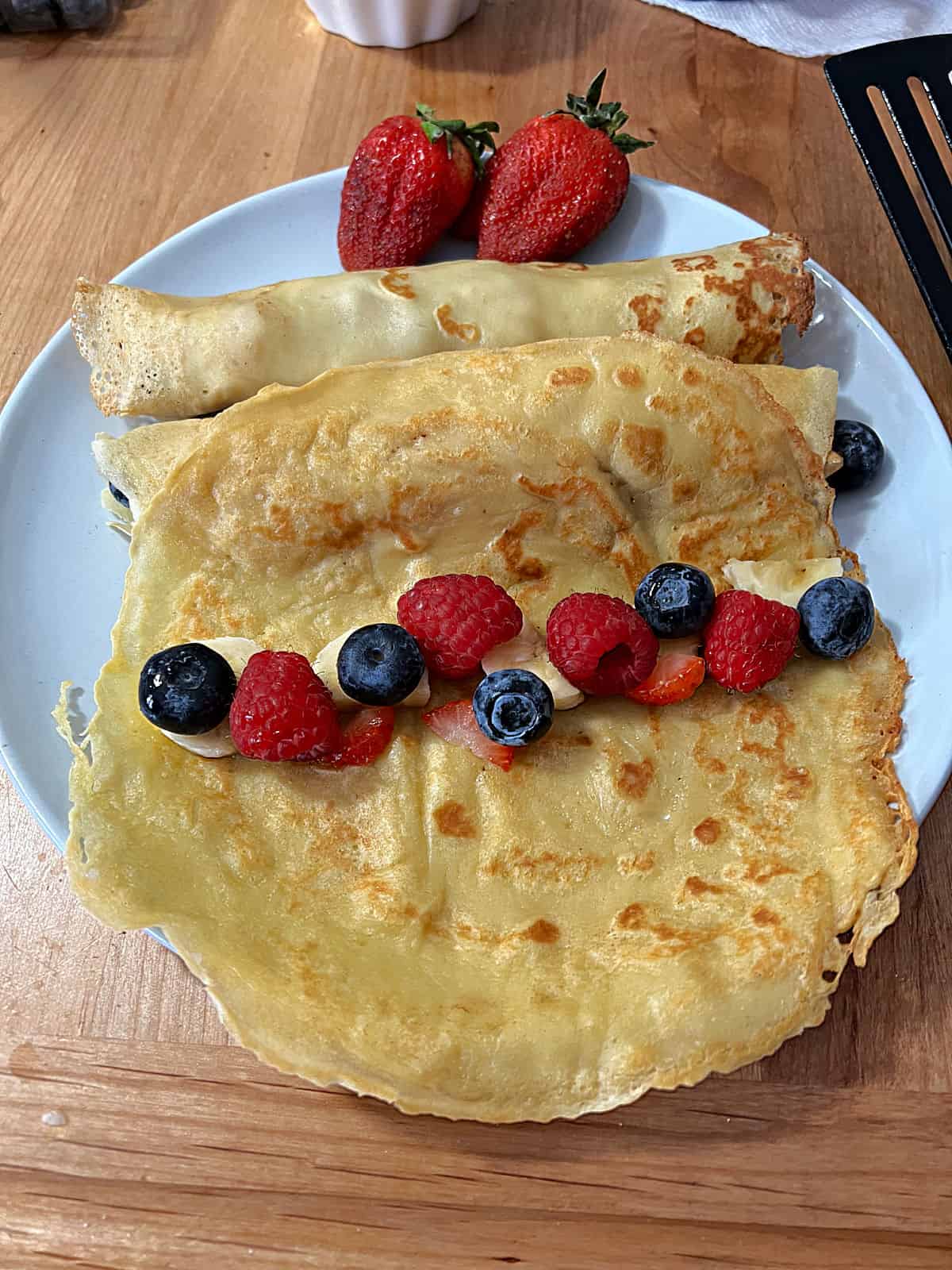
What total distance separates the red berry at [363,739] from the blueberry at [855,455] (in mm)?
955

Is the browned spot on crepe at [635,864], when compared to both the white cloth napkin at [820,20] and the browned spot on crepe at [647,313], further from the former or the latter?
the white cloth napkin at [820,20]

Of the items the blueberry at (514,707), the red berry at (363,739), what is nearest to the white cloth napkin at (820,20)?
the blueberry at (514,707)

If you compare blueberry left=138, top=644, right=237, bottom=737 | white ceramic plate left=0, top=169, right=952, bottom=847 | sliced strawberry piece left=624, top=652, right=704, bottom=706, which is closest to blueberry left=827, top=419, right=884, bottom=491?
white ceramic plate left=0, top=169, right=952, bottom=847

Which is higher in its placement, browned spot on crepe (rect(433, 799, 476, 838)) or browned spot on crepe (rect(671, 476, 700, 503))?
browned spot on crepe (rect(671, 476, 700, 503))

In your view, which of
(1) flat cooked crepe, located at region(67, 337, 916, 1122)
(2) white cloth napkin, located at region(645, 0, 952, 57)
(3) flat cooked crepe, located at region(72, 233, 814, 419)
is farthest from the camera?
(2) white cloth napkin, located at region(645, 0, 952, 57)

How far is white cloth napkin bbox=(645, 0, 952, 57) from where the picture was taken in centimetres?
257

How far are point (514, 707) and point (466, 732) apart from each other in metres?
0.14

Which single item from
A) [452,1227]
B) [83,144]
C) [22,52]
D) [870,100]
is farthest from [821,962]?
[22,52]

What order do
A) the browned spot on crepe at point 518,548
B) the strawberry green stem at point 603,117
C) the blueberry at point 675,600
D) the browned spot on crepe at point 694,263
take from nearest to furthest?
1. the blueberry at point 675,600
2. the browned spot on crepe at point 518,548
3. the browned spot on crepe at point 694,263
4. the strawberry green stem at point 603,117

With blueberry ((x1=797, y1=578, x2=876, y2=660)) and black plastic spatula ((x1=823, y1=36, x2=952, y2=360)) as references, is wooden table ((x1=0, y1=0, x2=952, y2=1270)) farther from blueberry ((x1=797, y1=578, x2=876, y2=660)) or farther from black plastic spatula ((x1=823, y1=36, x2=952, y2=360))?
black plastic spatula ((x1=823, y1=36, x2=952, y2=360))

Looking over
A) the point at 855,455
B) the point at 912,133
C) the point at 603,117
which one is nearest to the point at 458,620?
the point at 855,455

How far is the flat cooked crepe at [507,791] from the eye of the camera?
134cm

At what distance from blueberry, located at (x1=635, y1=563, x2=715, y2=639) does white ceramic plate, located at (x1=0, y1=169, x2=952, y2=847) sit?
0.40 metres

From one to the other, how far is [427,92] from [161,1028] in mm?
2263
